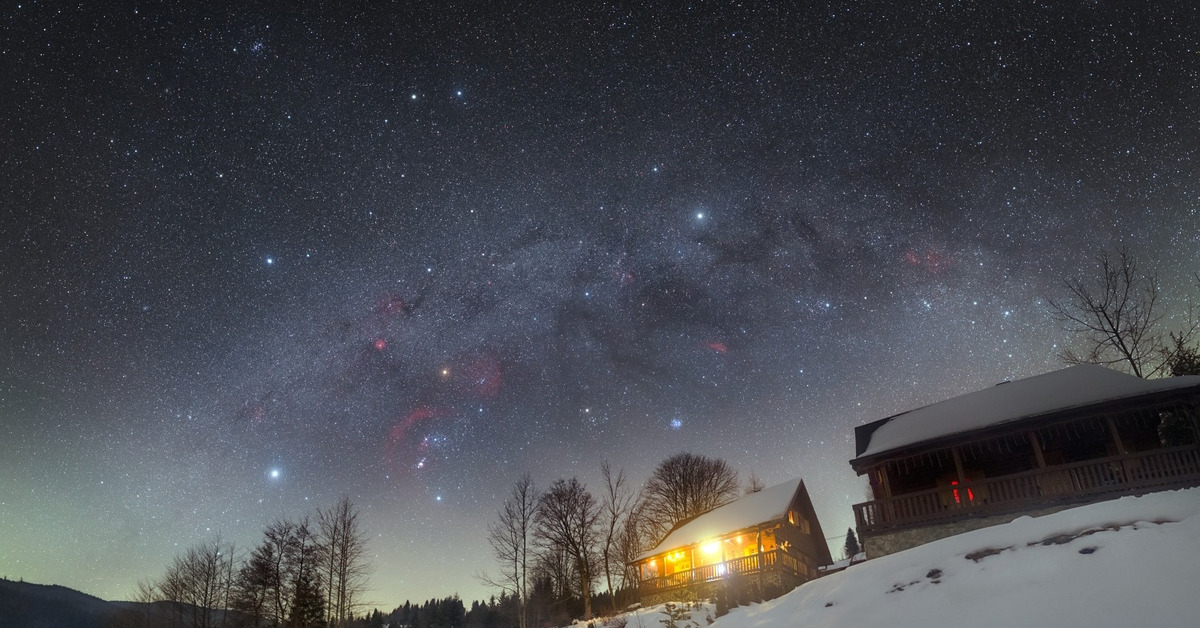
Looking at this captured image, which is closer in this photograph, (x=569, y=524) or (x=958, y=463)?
(x=958, y=463)

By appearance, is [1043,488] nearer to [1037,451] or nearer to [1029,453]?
[1037,451]

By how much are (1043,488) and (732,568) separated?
1247 cm

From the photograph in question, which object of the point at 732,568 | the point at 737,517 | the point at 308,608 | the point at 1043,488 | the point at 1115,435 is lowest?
the point at 308,608

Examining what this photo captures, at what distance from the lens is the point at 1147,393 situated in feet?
55.3

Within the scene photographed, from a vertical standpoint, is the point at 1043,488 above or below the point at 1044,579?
above

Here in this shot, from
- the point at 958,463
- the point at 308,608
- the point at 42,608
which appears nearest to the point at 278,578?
the point at 308,608

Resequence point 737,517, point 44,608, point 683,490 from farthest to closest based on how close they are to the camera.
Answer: point 44,608, point 683,490, point 737,517

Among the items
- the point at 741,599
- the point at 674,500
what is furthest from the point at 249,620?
the point at 741,599

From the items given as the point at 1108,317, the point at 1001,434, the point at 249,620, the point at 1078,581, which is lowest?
the point at 249,620

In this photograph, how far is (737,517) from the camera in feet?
101

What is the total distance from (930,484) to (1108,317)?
1437 centimetres

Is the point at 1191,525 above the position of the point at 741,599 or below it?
above

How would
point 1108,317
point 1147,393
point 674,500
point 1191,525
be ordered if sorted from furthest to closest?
1. point 674,500
2. point 1108,317
3. point 1147,393
4. point 1191,525

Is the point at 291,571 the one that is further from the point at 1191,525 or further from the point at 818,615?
the point at 1191,525
